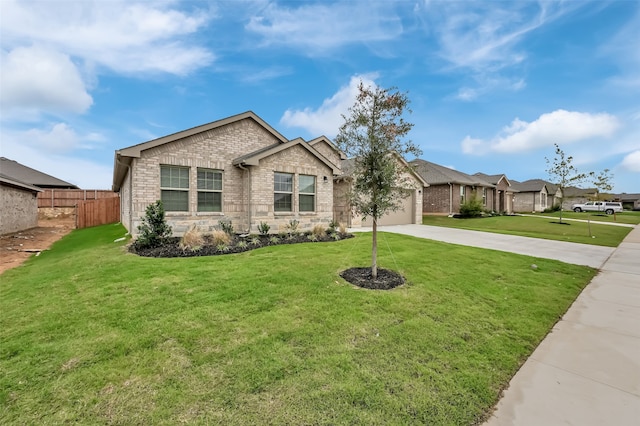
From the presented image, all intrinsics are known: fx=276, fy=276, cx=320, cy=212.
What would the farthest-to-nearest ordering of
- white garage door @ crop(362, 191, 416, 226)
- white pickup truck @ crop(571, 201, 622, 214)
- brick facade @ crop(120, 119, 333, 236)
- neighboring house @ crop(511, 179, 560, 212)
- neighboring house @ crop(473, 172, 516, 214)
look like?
neighboring house @ crop(511, 179, 560, 212)
white pickup truck @ crop(571, 201, 622, 214)
neighboring house @ crop(473, 172, 516, 214)
white garage door @ crop(362, 191, 416, 226)
brick facade @ crop(120, 119, 333, 236)

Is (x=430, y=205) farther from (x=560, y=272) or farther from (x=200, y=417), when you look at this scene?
(x=200, y=417)

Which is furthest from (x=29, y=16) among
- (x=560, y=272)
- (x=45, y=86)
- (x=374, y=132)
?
(x=560, y=272)

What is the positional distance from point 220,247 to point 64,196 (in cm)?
2506

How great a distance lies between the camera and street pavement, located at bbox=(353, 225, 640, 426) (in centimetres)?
259

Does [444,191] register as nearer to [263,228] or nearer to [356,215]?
[356,215]

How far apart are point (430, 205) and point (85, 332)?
28.5 meters

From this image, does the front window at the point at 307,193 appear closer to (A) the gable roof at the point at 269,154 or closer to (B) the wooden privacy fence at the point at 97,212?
(A) the gable roof at the point at 269,154

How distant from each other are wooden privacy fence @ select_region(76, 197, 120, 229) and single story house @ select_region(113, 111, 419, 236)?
844 centimetres

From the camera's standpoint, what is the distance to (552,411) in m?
2.63

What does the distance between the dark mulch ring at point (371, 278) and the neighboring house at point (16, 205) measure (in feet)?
64.8

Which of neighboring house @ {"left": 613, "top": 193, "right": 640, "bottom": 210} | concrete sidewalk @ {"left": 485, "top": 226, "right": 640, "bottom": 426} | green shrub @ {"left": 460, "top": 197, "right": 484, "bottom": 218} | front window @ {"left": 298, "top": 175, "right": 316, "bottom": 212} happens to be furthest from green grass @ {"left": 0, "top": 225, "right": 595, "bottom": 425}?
neighboring house @ {"left": 613, "top": 193, "right": 640, "bottom": 210}

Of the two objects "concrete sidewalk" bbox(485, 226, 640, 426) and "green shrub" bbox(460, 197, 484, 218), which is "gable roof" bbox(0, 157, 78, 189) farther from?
"green shrub" bbox(460, 197, 484, 218)

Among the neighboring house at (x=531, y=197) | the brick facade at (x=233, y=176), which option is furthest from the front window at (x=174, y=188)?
the neighboring house at (x=531, y=197)

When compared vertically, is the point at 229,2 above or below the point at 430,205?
above
